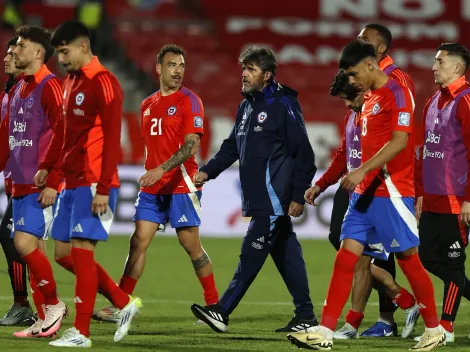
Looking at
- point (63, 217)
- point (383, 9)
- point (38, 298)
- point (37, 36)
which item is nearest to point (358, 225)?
point (63, 217)

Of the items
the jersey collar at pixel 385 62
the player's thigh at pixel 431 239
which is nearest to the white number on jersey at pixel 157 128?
the jersey collar at pixel 385 62

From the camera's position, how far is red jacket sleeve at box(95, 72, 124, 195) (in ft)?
→ 21.7

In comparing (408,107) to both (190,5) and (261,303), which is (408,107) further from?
(190,5)

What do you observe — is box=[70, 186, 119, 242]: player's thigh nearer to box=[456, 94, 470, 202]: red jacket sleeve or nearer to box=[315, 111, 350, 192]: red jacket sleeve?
box=[315, 111, 350, 192]: red jacket sleeve

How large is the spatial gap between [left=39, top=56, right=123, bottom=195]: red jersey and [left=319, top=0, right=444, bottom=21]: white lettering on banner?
65.3ft

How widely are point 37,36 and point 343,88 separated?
2.07m

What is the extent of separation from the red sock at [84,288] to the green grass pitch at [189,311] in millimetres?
180

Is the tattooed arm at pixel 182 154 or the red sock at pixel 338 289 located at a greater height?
the tattooed arm at pixel 182 154

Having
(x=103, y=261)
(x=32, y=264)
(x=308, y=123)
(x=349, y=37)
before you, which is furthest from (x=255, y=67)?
(x=349, y=37)

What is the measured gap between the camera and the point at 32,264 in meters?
7.34

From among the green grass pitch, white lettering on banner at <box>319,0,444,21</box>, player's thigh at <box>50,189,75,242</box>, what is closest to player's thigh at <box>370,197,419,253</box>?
the green grass pitch

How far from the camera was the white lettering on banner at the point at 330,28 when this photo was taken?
25641mm

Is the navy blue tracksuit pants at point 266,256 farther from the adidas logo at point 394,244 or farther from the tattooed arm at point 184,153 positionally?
the adidas logo at point 394,244

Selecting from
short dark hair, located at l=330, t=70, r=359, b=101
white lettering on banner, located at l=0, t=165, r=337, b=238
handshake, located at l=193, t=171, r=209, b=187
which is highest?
short dark hair, located at l=330, t=70, r=359, b=101
